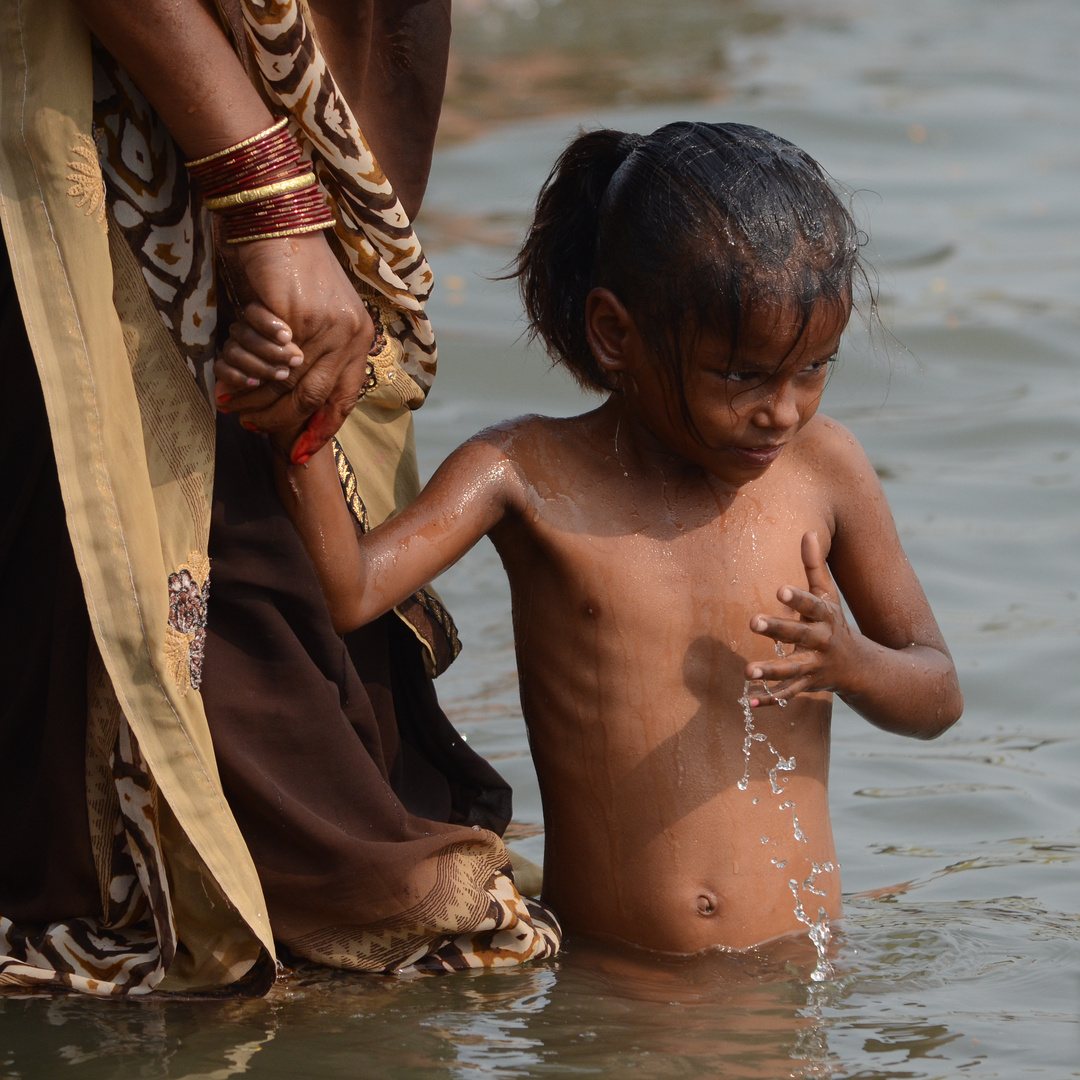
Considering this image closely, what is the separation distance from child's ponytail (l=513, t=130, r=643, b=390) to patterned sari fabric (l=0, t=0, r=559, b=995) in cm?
30

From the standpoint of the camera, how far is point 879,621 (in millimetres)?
2844

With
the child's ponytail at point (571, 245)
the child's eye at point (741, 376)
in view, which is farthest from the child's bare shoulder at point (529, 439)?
the child's eye at point (741, 376)

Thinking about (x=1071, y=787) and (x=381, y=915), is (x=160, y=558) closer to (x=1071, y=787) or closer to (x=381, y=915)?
(x=381, y=915)

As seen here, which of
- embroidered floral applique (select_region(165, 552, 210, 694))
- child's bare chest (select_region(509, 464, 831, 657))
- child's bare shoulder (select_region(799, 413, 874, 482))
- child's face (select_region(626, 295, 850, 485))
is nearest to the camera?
embroidered floral applique (select_region(165, 552, 210, 694))

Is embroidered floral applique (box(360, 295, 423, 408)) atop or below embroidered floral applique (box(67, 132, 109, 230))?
below

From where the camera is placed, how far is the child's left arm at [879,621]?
2613 mm

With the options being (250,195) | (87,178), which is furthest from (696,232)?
(87,178)

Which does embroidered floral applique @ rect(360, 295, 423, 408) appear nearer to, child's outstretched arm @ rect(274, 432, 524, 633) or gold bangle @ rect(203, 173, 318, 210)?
child's outstretched arm @ rect(274, 432, 524, 633)

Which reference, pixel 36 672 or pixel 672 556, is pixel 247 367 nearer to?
pixel 36 672

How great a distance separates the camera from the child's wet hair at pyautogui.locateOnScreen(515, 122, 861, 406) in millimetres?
2512

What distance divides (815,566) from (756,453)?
19cm

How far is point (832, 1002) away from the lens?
258 cm

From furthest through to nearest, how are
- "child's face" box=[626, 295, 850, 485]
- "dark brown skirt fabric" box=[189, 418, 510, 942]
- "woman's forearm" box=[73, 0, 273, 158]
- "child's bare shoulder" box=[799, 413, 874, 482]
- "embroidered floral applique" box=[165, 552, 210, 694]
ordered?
1. "child's bare shoulder" box=[799, 413, 874, 482]
2. "child's face" box=[626, 295, 850, 485]
3. "dark brown skirt fabric" box=[189, 418, 510, 942]
4. "embroidered floral applique" box=[165, 552, 210, 694]
5. "woman's forearm" box=[73, 0, 273, 158]

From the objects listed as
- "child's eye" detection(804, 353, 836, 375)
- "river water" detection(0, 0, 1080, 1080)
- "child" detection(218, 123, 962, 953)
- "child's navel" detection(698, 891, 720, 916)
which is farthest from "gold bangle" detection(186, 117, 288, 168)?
"child's navel" detection(698, 891, 720, 916)
